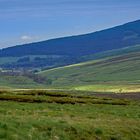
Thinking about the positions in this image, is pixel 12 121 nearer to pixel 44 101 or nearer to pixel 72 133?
pixel 72 133

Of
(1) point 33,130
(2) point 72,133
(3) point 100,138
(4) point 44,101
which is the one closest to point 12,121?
(1) point 33,130

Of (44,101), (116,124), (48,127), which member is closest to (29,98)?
(44,101)

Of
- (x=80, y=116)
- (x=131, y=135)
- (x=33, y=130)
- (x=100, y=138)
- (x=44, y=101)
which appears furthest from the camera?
(x=44, y=101)

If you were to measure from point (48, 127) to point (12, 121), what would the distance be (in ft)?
7.87

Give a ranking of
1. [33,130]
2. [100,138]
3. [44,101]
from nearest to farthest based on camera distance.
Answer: [33,130] → [100,138] → [44,101]

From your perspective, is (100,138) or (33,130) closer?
(33,130)

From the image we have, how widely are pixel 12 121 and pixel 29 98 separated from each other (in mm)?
27934

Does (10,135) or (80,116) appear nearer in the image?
(10,135)

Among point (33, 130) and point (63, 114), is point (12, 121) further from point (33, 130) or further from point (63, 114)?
point (63, 114)

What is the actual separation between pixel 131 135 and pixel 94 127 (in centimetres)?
287

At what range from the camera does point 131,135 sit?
34.6 meters

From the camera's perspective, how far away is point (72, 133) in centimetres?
3194

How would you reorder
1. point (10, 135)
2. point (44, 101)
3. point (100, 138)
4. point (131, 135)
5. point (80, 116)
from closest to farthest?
1. point (10, 135)
2. point (100, 138)
3. point (131, 135)
4. point (80, 116)
5. point (44, 101)

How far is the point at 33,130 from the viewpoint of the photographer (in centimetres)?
3039
